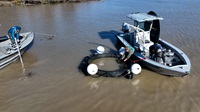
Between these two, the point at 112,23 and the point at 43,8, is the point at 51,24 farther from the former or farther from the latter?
the point at 43,8

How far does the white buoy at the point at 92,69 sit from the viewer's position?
30.7 feet

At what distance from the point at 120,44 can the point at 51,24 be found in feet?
25.2

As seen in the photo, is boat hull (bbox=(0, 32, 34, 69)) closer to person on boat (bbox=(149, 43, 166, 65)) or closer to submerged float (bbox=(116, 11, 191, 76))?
submerged float (bbox=(116, 11, 191, 76))

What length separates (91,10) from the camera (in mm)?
23859

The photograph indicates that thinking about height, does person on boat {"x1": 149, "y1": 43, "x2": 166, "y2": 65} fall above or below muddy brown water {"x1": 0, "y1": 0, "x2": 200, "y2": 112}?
above

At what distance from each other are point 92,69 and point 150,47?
11.3ft

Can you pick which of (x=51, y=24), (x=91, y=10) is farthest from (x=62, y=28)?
(x=91, y=10)

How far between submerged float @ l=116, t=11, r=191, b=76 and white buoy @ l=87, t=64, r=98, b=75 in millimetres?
2318

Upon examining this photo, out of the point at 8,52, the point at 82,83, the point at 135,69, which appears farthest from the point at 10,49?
the point at 135,69

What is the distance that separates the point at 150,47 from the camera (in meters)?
10.8

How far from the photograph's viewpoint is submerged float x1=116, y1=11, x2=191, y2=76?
30.1ft

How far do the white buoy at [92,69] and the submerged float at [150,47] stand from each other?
2318 mm

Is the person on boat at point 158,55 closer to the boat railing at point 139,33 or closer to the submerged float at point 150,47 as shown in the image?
the submerged float at point 150,47

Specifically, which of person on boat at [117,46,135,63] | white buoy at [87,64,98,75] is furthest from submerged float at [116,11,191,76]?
white buoy at [87,64,98,75]
